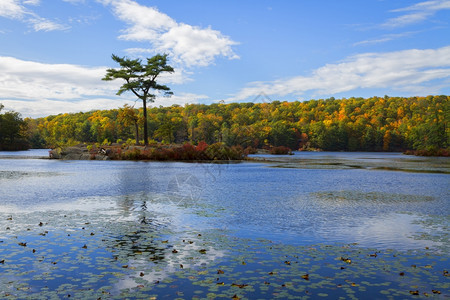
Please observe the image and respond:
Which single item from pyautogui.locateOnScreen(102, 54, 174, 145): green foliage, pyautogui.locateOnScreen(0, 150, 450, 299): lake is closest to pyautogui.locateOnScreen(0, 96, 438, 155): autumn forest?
pyautogui.locateOnScreen(102, 54, 174, 145): green foliage

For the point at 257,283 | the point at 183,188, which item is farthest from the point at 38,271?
the point at 183,188

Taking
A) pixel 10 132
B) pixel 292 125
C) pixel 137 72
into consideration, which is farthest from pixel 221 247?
pixel 292 125

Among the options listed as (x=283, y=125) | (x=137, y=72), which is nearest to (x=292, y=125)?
(x=283, y=125)

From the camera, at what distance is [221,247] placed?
1130 centimetres

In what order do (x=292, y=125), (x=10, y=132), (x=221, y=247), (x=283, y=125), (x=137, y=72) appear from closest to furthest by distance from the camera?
1. (x=221, y=247)
2. (x=137, y=72)
3. (x=10, y=132)
4. (x=283, y=125)
5. (x=292, y=125)

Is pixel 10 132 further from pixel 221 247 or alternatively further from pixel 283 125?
pixel 221 247

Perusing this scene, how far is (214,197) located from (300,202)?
16.7 feet

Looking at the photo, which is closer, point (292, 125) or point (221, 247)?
point (221, 247)

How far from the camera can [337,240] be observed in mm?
12289

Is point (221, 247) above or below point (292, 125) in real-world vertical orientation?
below

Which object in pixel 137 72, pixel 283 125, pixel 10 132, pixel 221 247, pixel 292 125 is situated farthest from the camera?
pixel 292 125

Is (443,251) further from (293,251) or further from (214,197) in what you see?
(214,197)

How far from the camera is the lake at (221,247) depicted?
803 centimetres

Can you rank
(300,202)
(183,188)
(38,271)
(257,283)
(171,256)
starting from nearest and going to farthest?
(257,283) → (38,271) → (171,256) → (300,202) → (183,188)
